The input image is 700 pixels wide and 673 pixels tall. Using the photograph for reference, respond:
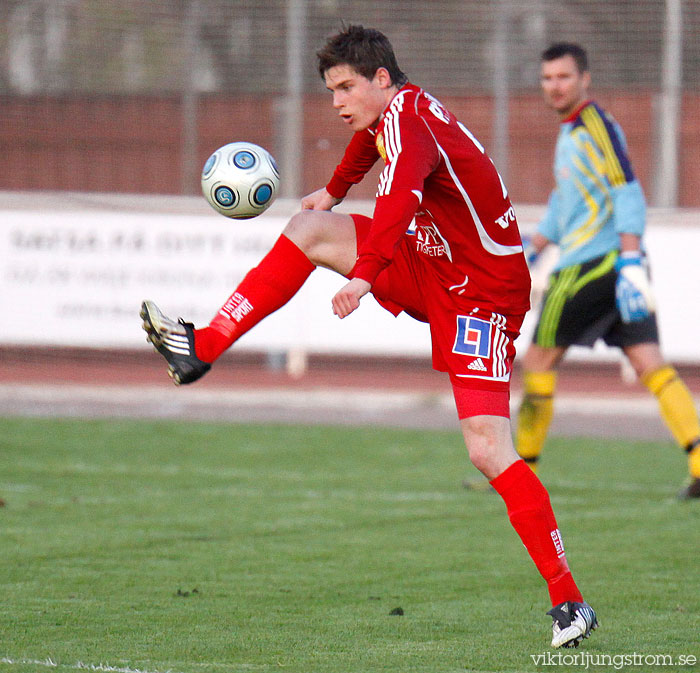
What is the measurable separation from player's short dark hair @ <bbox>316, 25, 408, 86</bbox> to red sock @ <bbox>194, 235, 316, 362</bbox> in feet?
2.22

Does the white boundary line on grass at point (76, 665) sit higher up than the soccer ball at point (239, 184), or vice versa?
the soccer ball at point (239, 184)

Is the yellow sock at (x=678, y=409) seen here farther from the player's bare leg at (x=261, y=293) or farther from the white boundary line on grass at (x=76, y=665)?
the white boundary line on grass at (x=76, y=665)

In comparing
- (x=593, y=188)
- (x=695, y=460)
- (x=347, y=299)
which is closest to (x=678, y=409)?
(x=695, y=460)

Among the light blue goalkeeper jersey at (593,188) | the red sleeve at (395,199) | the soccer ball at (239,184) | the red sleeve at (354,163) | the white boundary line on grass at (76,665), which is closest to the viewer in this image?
the white boundary line on grass at (76,665)

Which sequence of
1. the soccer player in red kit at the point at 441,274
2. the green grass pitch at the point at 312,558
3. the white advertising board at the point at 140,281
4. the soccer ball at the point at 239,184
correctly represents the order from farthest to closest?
the white advertising board at the point at 140,281
the soccer ball at the point at 239,184
the soccer player in red kit at the point at 441,274
the green grass pitch at the point at 312,558

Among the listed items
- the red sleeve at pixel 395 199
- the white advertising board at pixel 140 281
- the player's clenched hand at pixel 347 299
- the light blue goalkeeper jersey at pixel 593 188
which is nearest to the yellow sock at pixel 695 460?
the light blue goalkeeper jersey at pixel 593 188

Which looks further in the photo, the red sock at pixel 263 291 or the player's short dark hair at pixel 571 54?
the player's short dark hair at pixel 571 54

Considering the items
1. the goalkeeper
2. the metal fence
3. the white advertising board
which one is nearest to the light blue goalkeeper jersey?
the goalkeeper

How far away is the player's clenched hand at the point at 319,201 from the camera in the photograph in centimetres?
505

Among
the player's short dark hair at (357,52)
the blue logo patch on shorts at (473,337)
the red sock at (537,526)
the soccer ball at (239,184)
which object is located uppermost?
the player's short dark hair at (357,52)

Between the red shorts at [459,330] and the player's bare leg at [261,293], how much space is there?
0.30ft

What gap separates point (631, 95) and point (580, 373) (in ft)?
13.9

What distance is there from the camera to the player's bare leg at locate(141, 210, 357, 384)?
4.34 metres

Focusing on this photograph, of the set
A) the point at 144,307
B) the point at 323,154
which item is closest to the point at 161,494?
the point at 144,307
